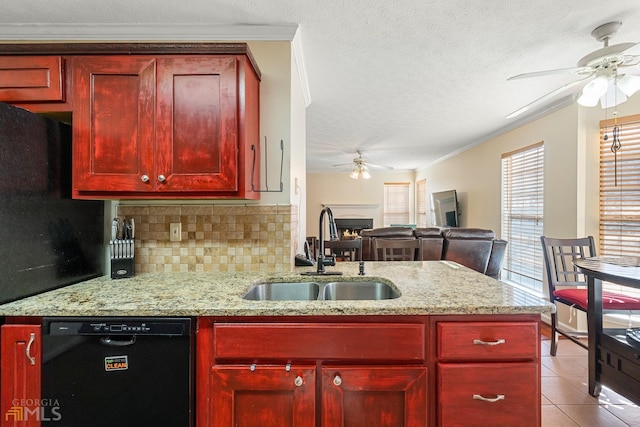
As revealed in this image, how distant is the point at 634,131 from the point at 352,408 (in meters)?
3.62

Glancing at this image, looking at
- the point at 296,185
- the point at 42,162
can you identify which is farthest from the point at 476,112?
the point at 42,162

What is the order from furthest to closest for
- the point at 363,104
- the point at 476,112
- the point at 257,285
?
1. the point at 476,112
2. the point at 363,104
3. the point at 257,285

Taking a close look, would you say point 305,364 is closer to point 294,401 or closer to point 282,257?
point 294,401

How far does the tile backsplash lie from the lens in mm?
1926

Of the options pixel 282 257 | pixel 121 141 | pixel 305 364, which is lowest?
pixel 305 364

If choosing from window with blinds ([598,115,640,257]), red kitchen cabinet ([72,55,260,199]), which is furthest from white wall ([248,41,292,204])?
window with blinds ([598,115,640,257])

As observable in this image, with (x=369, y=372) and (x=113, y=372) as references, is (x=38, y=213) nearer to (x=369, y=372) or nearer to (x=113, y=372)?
(x=113, y=372)

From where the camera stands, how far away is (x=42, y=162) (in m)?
1.47

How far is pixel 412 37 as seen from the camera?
2045 mm

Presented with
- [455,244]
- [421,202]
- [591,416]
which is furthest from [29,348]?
[421,202]

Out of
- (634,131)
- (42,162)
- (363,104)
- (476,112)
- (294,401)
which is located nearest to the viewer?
(294,401)

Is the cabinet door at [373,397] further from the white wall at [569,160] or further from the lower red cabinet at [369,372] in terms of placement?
the white wall at [569,160]

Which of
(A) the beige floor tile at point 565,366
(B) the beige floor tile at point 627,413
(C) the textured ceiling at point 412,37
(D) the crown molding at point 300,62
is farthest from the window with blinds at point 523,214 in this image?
(D) the crown molding at point 300,62

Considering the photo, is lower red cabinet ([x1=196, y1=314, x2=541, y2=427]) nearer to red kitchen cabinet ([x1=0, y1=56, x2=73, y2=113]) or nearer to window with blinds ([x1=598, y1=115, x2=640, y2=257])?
red kitchen cabinet ([x1=0, y1=56, x2=73, y2=113])
